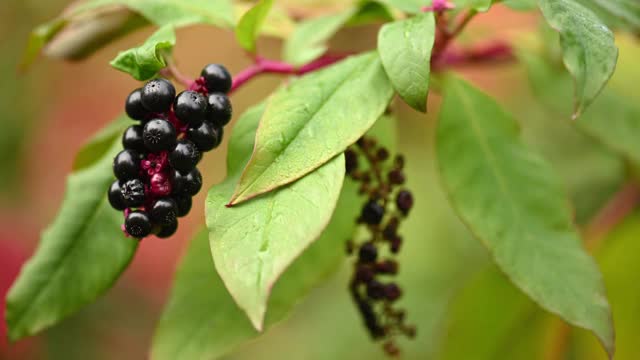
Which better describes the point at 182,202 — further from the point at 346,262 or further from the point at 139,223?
the point at 346,262

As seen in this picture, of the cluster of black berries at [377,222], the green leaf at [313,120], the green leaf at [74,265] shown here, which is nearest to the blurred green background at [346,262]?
the cluster of black berries at [377,222]

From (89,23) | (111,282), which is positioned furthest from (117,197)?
(89,23)

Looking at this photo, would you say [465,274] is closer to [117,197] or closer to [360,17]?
[360,17]

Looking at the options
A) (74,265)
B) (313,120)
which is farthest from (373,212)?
(74,265)

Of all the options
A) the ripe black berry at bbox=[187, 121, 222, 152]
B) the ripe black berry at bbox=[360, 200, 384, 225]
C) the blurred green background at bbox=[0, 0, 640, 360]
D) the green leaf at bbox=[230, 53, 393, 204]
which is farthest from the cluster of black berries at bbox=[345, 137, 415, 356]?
the blurred green background at bbox=[0, 0, 640, 360]

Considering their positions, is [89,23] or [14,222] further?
[14,222]

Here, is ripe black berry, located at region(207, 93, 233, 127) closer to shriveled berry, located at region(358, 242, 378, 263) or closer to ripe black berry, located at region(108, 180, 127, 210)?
ripe black berry, located at region(108, 180, 127, 210)

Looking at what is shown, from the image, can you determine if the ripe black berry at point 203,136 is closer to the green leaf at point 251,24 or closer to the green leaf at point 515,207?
the green leaf at point 251,24
